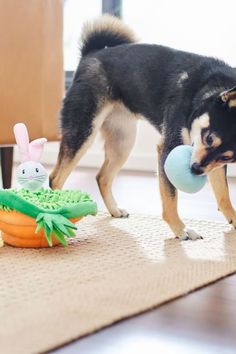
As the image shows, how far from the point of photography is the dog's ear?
54.6 inches

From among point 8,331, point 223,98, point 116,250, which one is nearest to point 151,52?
point 223,98

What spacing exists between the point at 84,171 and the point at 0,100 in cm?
120

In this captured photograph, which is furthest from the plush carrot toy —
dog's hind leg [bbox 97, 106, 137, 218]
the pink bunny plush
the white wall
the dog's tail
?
the white wall

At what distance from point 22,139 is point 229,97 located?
55 centimetres

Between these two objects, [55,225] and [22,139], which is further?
[22,139]

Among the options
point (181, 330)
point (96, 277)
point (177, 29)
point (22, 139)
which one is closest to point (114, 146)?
point (22, 139)

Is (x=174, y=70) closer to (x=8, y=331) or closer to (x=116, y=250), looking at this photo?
(x=116, y=250)

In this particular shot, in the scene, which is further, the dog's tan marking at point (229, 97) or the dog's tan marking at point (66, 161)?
the dog's tan marking at point (66, 161)

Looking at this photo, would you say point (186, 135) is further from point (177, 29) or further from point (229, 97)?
point (177, 29)

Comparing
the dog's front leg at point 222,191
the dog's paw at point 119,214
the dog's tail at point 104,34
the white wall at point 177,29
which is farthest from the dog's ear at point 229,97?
the white wall at point 177,29

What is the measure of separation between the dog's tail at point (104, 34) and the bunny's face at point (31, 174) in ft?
2.02

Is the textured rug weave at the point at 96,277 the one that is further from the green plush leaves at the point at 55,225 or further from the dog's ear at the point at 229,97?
the dog's ear at the point at 229,97

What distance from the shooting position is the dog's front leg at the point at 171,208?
1519 mm

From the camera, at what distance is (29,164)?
1.48m
